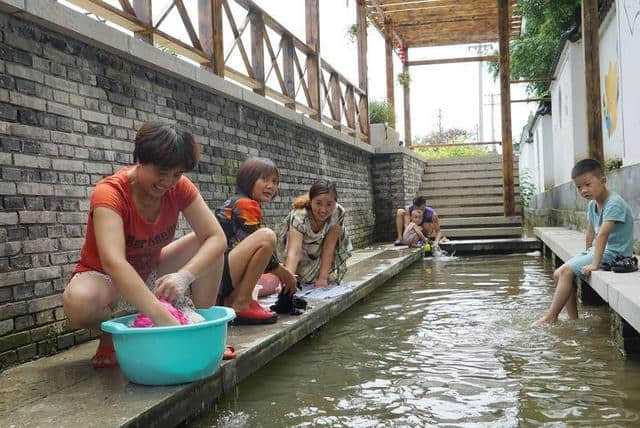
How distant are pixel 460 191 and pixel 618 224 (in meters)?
10.7

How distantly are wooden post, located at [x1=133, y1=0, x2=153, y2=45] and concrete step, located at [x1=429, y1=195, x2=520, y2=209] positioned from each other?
33.2ft

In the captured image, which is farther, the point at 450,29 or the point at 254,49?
the point at 450,29

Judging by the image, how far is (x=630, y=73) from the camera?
6.29 metres

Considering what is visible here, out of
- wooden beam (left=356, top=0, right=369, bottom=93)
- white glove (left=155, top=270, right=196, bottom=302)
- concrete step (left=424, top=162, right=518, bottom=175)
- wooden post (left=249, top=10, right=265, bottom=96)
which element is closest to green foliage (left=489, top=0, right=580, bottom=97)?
concrete step (left=424, top=162, right=518, bottom=175)

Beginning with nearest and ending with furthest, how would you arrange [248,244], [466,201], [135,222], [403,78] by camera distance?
[135,222] → [248,244] → [466,201] → [403,78]

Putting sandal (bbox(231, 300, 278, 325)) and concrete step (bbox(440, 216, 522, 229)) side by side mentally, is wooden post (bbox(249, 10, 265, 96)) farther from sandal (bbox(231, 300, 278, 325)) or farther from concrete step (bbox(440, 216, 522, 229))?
concrete step (bbox(440, 216, 522, 229))

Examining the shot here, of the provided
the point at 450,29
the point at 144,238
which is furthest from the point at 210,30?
the point at 450,29

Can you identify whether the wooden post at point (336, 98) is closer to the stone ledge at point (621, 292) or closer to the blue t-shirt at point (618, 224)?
the blue t-shirt at point (618, 224)

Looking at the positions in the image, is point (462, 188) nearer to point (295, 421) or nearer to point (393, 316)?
point (393, 316)

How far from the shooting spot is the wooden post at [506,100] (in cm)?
1228

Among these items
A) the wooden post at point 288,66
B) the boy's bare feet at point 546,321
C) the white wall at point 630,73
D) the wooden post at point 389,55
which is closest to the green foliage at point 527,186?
the wooden post at point 389,55

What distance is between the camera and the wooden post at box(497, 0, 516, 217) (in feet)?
40.3

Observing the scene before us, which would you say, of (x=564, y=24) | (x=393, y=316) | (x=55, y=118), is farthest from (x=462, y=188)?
(x=55, y=118)

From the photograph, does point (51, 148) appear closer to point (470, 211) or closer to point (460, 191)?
point (470, 211)
